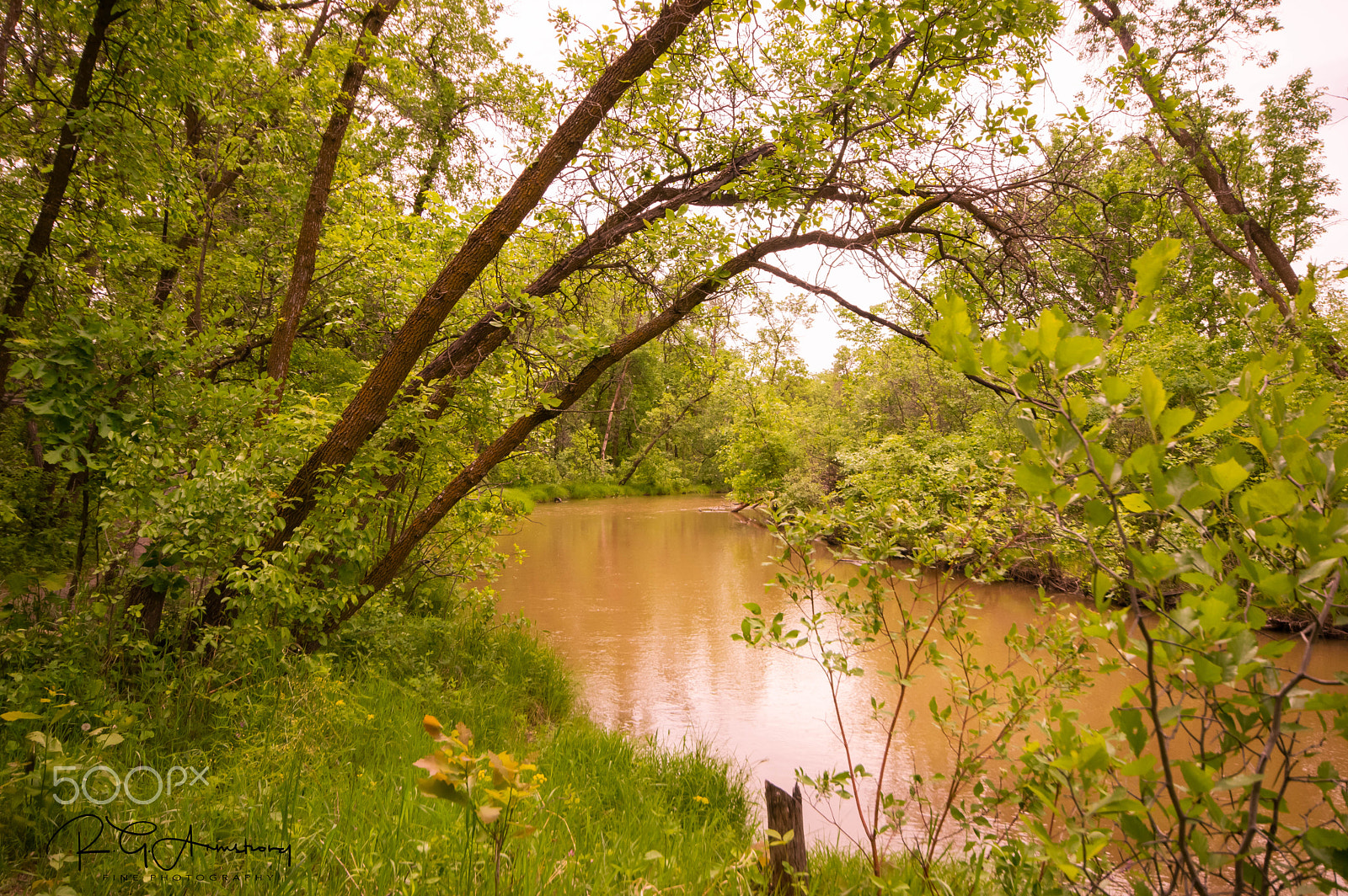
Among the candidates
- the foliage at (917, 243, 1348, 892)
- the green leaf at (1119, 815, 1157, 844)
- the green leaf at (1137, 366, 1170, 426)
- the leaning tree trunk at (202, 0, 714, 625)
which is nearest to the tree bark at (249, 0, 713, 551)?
the leaning tree trunk at (202, 0, 714, 625)

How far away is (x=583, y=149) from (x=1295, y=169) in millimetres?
11210

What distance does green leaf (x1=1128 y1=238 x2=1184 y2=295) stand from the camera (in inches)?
41.9

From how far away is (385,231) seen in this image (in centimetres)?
662

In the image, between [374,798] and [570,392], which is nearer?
[374,798]

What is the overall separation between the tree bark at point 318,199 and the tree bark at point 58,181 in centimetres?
132

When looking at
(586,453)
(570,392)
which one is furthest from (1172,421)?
(586,453)

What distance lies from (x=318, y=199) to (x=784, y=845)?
505 cm

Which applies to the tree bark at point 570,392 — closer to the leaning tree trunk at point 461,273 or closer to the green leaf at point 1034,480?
the leaning tree trunk at point 461,273

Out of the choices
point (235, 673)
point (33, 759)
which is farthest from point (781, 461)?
→ point (33, 759)

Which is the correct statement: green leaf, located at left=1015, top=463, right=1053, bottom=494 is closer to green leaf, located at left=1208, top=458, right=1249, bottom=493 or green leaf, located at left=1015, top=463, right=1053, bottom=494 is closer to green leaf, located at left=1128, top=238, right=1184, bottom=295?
green leaf, located at left=1208, top=458, right=1249, bottom=493

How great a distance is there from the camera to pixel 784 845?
2418mm

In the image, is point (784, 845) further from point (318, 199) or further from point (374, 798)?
point (318, 199)

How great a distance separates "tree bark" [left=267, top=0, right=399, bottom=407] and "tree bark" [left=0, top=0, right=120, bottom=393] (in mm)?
1318
